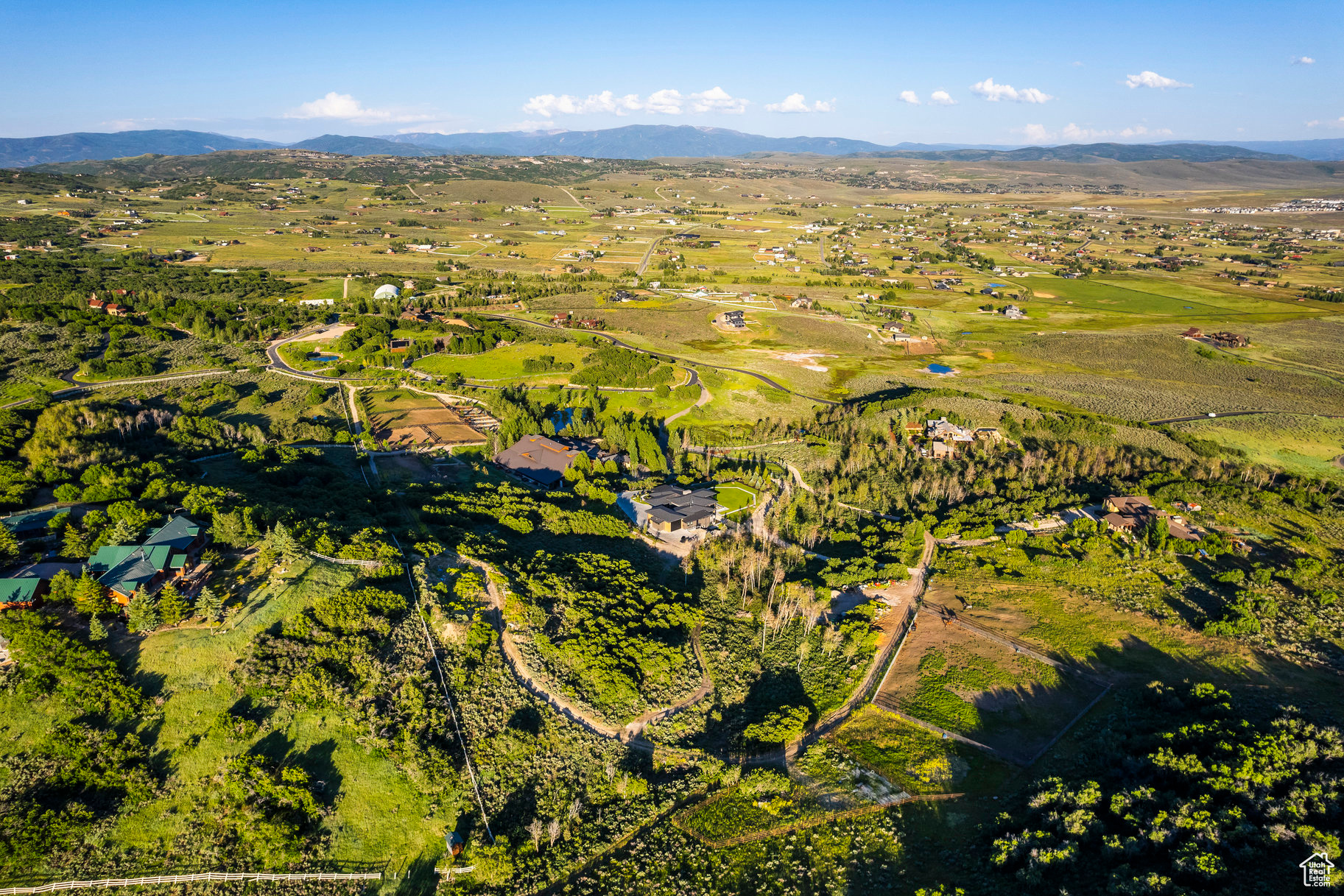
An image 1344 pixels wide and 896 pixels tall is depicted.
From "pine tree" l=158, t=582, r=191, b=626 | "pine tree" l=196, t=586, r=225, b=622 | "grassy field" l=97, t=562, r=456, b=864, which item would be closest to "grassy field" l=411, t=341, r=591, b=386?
"pine tree" l=196, t=586, r=225, b=622

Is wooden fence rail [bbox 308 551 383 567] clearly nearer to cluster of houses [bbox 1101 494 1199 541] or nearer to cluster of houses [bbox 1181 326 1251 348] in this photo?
cluster of houses [bbox 1101 494 1199 541]

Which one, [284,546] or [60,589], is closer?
[60,589]

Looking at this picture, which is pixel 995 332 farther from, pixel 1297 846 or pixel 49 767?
pixel 49 767

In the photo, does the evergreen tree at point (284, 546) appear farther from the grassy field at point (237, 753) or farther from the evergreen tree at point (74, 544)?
the evergreen tree at point (74, 544)

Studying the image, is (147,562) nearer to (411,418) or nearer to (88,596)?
(88,596)

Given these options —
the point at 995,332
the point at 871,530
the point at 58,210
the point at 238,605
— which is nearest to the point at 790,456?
the point at 871,530

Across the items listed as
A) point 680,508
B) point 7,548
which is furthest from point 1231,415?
point 7,548

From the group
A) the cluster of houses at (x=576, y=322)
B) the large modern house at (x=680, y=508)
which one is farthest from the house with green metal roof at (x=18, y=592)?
the cluster of houses at (x=576, y=322)
